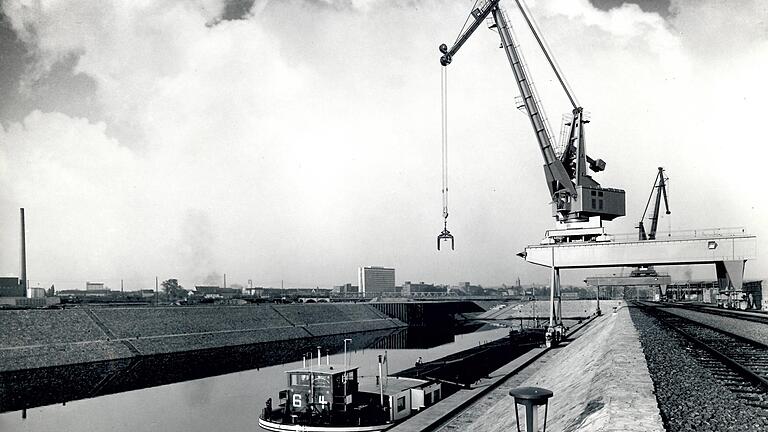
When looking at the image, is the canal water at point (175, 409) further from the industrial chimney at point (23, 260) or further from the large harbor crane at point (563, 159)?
the industrial chimney at point (23, 260)

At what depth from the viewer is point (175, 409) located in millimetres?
31125

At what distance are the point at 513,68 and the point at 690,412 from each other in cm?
3164

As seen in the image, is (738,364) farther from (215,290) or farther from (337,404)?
(215,290)

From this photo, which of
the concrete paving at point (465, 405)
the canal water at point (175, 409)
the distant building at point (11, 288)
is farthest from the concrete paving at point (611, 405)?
the distant building at point (11, 288)

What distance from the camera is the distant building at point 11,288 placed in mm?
90550

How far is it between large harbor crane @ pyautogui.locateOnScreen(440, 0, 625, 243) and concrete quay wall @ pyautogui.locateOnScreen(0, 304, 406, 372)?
1381 inches

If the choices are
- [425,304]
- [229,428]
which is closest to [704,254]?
[229,428]

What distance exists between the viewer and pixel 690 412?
29.7 feet

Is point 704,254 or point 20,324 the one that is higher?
point 704,254

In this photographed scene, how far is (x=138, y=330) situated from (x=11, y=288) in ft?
189

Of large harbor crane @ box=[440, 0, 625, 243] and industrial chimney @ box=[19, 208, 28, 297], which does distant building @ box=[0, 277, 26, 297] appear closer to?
industrial chimney @ box=[19, 208, 28, 297]

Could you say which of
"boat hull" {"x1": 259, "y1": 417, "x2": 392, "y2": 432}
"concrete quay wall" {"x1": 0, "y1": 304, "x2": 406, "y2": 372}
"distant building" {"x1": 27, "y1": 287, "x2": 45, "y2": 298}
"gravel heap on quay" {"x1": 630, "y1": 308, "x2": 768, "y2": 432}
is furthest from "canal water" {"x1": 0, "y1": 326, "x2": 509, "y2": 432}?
"distant building" {"x1": 27, "y1": 287, "x2": 45, "y2": 298}

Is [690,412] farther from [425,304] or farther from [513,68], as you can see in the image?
[425,304]

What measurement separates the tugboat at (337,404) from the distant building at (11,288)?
7816 cm
